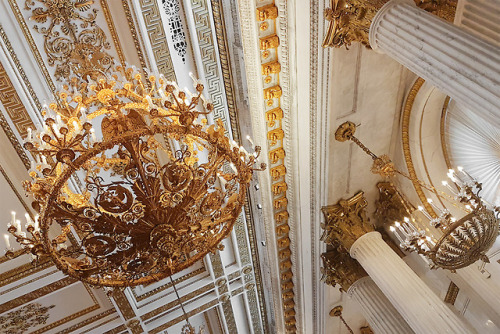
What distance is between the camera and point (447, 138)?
493cm

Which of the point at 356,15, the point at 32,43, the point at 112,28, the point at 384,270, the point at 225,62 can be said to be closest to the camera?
the point at 356,15

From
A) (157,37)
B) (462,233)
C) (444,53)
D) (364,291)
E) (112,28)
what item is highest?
(112,28)

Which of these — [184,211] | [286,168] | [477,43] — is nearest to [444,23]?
[477,43]

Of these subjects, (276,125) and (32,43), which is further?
(276,125)

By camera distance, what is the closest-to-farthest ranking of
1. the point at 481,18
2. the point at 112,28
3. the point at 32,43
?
the point at 481,18
the point at 32,43
the point at 112,28

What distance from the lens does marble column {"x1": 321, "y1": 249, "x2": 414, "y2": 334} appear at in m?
5.18

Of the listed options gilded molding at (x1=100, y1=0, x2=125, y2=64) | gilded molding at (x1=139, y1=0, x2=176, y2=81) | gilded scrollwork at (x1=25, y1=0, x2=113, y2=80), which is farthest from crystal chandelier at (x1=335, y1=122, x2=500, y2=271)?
gilded scrollwork at (x1=25, y1=0, x2=113, y2=80)

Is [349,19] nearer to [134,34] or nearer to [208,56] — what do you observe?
[208,56]

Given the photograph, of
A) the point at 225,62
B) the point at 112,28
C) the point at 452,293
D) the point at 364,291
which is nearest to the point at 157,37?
the point at 112,28

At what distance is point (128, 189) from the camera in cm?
340

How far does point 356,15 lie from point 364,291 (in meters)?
3.54

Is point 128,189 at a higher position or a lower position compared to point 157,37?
lower

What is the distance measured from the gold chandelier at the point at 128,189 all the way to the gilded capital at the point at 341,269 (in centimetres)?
266

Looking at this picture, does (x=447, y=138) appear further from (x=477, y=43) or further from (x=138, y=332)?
(x=138, y=332)
